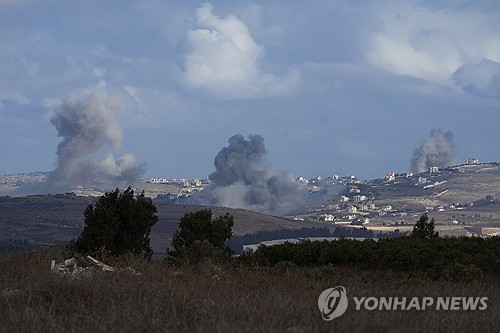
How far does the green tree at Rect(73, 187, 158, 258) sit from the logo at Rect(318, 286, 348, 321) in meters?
16.8

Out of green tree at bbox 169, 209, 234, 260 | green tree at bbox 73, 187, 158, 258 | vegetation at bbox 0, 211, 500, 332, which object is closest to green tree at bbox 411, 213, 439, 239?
green tree at bbox 169, 209, 234, 260

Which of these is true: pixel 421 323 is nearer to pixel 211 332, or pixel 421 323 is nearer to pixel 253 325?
pixel 253 325

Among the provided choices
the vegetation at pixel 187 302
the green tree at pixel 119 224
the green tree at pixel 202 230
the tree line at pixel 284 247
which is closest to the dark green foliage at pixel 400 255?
the tree line at pixel 284 247

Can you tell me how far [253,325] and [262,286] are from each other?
4305 mm

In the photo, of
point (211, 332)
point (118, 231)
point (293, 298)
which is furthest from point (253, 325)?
point (118, 231)

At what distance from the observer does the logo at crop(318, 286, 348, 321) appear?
11.0 meters

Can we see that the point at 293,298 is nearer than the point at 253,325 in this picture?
No

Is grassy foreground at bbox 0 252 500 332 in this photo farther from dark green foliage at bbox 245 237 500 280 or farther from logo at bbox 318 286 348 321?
dark green foliage at bbox 245 237 500 280

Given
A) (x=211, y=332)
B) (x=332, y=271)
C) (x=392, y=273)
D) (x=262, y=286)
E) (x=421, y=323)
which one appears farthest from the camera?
(x=392, y=273)

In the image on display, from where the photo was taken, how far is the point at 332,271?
20.4 m

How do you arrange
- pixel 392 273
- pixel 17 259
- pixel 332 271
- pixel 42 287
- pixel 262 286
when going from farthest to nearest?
pixel 392 273
pixel 332 271
pixel 17 259
pixel 262 286
pixel 42 287

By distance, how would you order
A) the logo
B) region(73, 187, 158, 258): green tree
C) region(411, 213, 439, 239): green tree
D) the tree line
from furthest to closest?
1. region(411, 213, 439, 239): green tree
2. region(73, 187, 158, 258): green tree
3. the tree line
4. the logo

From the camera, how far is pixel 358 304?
11875mm

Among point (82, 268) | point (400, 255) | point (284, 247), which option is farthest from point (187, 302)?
point (284, 247)
